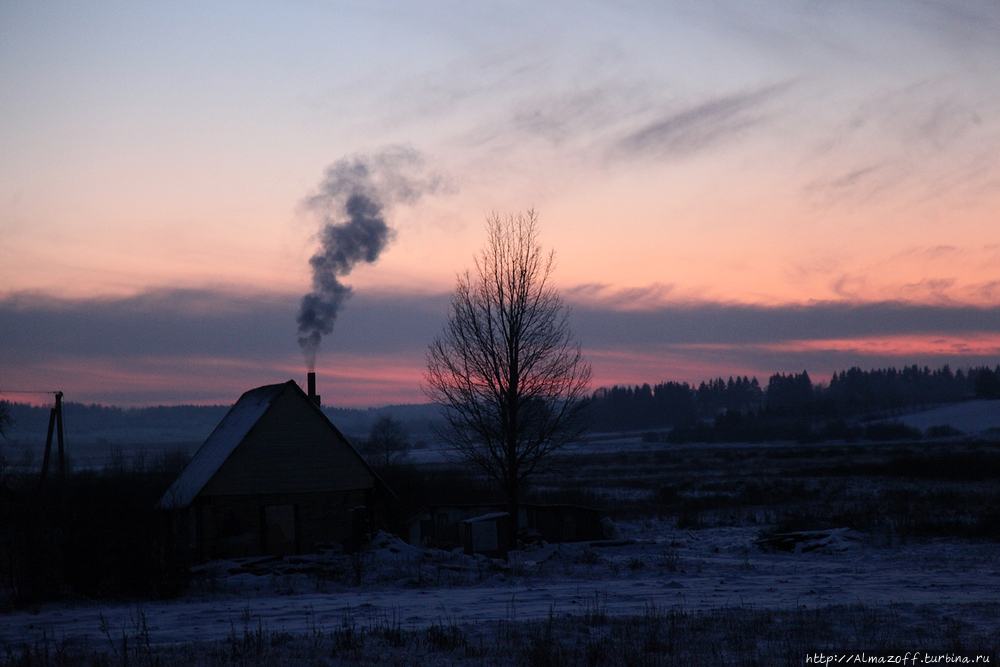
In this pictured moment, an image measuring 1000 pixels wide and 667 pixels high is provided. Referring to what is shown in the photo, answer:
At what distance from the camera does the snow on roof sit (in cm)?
2359

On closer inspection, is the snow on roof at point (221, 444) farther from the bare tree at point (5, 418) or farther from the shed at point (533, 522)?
the bare tree at point (5, 418)

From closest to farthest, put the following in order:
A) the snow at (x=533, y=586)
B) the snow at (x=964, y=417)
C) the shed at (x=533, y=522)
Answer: the snow at (x=533, y=586)
the shed at (x=533, y=522)
the snow at (x=964, y=417)

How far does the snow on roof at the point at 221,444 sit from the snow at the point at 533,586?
10.9 ft

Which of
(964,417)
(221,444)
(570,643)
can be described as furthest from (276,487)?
(964,417)

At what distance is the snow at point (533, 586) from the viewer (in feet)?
43.8

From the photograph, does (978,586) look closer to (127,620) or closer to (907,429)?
(127,620)

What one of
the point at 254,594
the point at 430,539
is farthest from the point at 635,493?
the point at 254,594

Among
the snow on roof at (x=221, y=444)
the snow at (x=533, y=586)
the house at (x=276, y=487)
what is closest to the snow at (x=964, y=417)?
the snow at (x=533, y=586)

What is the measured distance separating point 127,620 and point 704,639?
382 inches

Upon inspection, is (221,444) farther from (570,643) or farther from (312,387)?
(570,643)

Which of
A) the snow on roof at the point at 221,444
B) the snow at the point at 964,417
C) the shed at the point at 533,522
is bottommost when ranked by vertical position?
the snow at the point at 964,417

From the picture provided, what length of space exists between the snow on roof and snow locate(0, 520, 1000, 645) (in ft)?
10.9

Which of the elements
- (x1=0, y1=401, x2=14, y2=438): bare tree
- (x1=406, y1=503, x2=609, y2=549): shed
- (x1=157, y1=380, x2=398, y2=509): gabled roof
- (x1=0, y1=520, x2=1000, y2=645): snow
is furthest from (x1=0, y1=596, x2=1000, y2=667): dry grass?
(x1=0, y1=401, x2=14, y2=438): bare tree

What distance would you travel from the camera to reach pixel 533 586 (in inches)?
687
